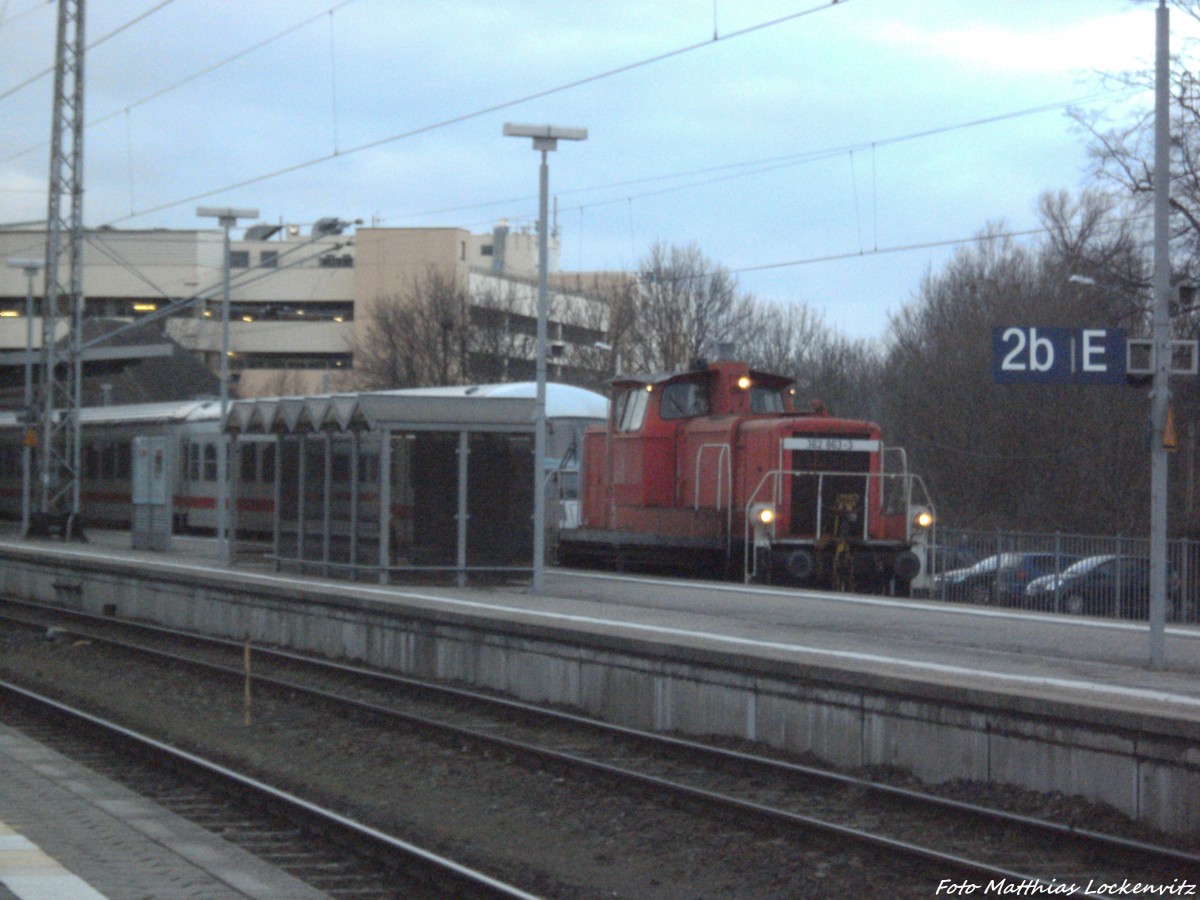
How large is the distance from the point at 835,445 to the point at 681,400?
3.11 metres

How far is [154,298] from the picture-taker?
269ft

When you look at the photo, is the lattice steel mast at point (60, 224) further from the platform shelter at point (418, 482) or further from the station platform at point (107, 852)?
the station platform at point (107, 852)

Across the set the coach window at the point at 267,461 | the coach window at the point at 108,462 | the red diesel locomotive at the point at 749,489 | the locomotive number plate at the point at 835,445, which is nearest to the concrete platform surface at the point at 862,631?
the red diesel locomotive at the point at 749,489

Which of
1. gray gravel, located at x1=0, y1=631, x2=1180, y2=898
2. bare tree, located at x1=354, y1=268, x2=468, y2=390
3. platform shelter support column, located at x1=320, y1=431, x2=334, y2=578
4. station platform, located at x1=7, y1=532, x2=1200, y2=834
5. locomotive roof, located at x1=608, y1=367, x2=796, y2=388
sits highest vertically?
bare tree, located at x1=354, y1=268, x2=468, y2=390

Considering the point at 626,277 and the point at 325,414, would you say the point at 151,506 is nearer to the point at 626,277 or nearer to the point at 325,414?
the point at 325,414

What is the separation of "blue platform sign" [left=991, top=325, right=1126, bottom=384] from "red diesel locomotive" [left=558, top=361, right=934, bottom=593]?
8.19 meters

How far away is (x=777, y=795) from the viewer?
10.6 m

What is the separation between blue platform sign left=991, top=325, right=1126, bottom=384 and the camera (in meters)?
13.0

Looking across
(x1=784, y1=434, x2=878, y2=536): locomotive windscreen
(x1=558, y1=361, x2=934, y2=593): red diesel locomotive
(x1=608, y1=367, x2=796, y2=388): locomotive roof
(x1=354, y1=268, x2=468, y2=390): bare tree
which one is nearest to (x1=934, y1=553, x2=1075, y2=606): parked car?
(x1=558, y1=361, x2=934, y2=593): red diesel locomotive

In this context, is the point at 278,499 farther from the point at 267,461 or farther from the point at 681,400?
the point at 267,461

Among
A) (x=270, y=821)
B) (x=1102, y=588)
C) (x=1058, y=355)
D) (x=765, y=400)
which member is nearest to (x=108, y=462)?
(x=765, y=400)

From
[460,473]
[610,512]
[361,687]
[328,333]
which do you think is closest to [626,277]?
[328,333]

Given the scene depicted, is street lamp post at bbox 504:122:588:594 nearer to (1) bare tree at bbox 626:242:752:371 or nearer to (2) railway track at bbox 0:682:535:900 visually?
(2) railway track at bbox 0:682:535:900

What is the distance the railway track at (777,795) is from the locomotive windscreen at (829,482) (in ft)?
25.0
